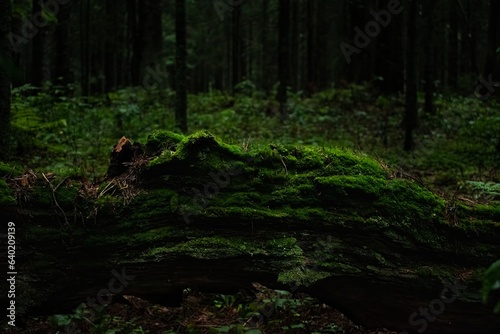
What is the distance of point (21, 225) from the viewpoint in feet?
11.4

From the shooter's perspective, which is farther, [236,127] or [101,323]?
[236,127]

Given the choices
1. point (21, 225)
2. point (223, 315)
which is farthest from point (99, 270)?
point (223, 315)

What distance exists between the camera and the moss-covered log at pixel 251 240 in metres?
3.41

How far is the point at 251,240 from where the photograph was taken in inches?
140

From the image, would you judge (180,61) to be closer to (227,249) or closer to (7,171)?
(7,171)

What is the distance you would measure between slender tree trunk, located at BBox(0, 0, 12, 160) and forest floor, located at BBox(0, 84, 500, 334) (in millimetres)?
308

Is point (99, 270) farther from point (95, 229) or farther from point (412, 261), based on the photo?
point (412, 261)

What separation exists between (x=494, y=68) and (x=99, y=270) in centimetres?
1140

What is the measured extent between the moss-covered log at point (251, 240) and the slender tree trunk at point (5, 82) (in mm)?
1740

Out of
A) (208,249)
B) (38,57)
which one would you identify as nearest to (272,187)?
(208,249)

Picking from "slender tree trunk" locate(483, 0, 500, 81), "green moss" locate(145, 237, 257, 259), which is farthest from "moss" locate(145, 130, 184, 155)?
"slender tree trunk" locate(483, 0, 500, 81)

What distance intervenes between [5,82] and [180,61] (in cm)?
574

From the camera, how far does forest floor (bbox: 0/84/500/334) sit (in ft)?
13.6

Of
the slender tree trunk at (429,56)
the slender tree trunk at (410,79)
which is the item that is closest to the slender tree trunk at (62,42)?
the slender tree trunk at (410,79)
